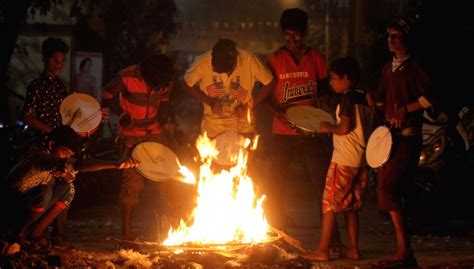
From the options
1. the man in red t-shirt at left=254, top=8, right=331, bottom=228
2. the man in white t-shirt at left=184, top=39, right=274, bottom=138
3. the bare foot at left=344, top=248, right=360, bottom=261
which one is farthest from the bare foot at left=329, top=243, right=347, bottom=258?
the man in white t-shirt at left=184, top=39, right=274, bottom=138

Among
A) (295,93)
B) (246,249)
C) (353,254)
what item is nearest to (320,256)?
(353,254)

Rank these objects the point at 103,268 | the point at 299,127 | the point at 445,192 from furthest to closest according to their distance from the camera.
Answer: the point at 445,192 < the point at 299,127 < the point at 103,268

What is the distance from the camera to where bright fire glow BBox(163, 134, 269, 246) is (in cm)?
864

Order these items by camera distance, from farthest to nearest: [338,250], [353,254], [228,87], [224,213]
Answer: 1. [228,87]
2. [224,213]
3. [338,250]
4. [353,254]

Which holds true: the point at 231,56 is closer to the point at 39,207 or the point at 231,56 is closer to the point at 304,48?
the point at 304,48

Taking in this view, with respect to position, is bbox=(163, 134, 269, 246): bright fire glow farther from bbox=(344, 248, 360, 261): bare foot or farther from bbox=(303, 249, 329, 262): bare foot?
bbox=(344, 248, 360, 261): bare foot

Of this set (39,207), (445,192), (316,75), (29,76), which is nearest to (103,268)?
(39,207)

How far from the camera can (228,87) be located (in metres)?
9.38

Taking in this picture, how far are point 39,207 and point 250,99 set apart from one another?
2674mm

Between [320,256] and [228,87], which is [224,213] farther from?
[228,87]

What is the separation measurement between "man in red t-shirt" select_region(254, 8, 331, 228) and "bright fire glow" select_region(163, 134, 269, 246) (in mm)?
564

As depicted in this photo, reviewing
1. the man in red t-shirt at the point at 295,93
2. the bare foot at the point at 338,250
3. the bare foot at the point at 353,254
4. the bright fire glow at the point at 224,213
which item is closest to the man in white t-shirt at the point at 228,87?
the man in red t-shirt at the point at 295,93

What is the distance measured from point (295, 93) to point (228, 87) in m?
0.76

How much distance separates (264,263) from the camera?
7.72 m
